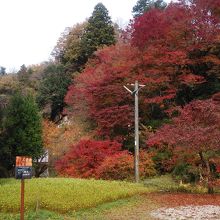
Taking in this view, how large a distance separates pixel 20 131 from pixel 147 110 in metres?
9.99

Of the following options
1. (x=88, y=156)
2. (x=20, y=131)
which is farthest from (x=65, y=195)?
(x=20, y=131)

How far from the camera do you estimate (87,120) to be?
101ft

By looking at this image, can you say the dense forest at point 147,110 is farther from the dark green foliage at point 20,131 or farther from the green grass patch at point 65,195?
the green grass patch at point 65,195

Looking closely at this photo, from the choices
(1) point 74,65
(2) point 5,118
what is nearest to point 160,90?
(2) point 5,118

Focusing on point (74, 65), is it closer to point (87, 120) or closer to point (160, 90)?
point (87, 120)

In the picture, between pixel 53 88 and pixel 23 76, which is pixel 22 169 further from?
pixel 23 76

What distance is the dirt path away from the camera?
12.8 m

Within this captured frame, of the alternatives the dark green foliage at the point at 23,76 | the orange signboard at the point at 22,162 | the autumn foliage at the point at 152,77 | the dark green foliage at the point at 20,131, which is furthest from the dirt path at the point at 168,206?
the dark green foliage at the point at 23,76

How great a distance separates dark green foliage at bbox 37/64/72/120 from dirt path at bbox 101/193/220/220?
928 inches

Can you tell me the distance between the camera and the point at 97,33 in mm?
39812

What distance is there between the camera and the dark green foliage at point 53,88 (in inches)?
1545

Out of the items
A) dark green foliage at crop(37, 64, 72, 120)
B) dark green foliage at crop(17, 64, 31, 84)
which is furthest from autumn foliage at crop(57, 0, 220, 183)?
dark green foliage at crop(17, 64, 31, 84)

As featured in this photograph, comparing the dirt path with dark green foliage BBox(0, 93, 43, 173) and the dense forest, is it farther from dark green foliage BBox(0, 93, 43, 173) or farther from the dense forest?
dark green foliage BBox(0, 93, 43, 173)

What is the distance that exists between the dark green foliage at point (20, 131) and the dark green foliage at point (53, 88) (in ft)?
25.3
